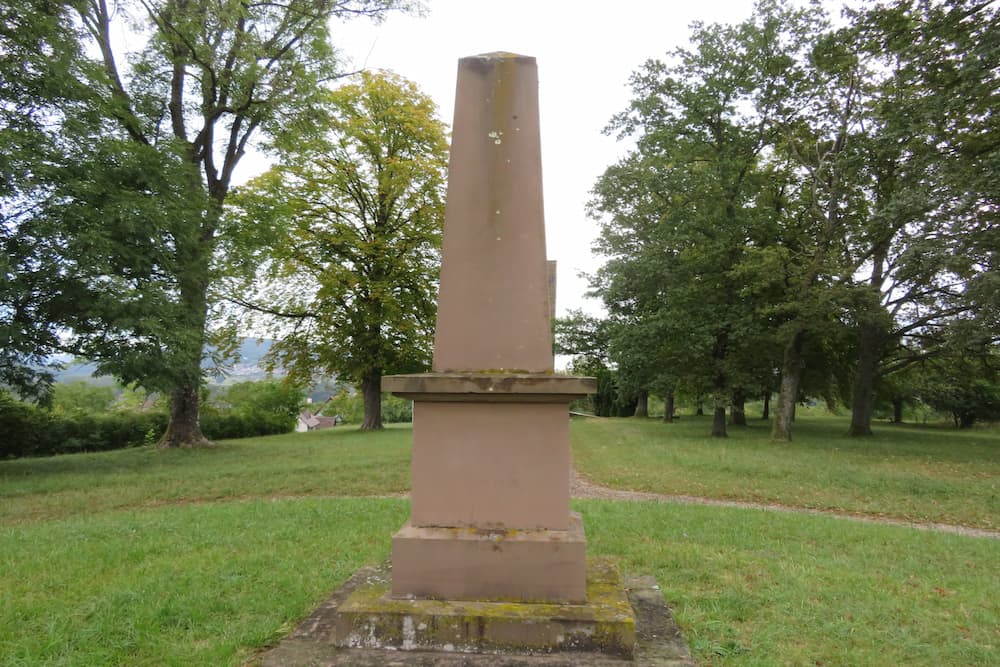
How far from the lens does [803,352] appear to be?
2112 cm

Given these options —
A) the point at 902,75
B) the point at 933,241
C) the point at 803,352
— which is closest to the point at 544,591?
the point at 933,241

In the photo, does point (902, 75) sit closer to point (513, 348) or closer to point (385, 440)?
point (513, 348)

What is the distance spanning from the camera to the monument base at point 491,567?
3.36 meters

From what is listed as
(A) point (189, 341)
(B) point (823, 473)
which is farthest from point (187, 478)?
(B) point (823, 473)

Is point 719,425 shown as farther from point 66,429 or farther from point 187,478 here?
point 66,429

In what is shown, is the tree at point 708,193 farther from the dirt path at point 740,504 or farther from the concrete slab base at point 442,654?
the concrete slab base at point 442,654

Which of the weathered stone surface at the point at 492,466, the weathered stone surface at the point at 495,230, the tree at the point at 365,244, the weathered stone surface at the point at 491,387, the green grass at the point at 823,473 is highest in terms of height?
the tree at the point at 365,244

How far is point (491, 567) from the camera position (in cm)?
340

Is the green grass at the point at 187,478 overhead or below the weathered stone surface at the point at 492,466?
below

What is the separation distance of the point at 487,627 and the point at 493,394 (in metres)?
1.24

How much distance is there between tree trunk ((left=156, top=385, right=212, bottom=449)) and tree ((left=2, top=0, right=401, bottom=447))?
0.03 meters

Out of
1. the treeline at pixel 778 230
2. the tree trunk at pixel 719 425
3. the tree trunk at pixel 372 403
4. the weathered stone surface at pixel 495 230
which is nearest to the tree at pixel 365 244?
the tree trunk at pixel 372 403

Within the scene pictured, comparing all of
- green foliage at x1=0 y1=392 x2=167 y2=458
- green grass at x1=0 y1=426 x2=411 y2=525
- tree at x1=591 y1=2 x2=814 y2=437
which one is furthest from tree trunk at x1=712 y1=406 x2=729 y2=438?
green foliage at x1=0 y1=392 x2=167 y2=458

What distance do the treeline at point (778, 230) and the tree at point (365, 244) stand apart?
24.0ft
